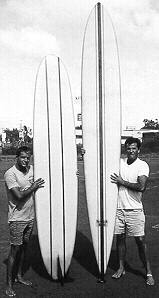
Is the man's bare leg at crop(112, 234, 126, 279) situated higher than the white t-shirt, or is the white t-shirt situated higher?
the white t-shirt

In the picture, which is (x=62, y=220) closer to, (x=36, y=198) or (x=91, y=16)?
(x=36, y=198)

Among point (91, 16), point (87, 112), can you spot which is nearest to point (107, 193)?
point (87, 112)

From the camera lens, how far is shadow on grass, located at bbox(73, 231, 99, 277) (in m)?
4.56

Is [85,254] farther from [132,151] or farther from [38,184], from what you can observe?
[132,151]

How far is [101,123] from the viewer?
14.1 ft

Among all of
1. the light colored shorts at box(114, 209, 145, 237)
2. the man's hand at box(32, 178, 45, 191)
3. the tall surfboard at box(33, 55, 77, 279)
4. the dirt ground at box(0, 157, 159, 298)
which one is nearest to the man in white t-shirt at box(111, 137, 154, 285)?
the light colored shorts at box(114, 209, 145, 237)

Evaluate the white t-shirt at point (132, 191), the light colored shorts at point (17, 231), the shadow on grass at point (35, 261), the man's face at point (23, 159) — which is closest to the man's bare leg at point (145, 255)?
the white t-shirt at point (132, 191)

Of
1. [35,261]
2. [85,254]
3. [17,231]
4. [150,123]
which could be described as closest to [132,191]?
[17,231]

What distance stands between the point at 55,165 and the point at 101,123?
75 cm

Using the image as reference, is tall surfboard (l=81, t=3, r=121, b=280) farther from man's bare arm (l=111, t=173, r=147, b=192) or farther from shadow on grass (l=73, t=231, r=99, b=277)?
shadow on grass (l=73, t=231, r=99, b=277)

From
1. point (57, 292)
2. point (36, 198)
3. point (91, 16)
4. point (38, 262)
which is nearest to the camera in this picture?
point (57, 292)

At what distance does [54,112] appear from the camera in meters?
4.32

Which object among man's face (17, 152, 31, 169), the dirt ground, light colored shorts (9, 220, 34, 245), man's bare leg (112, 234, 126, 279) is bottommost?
the dirt ground

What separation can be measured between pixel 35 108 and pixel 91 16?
1.37m
